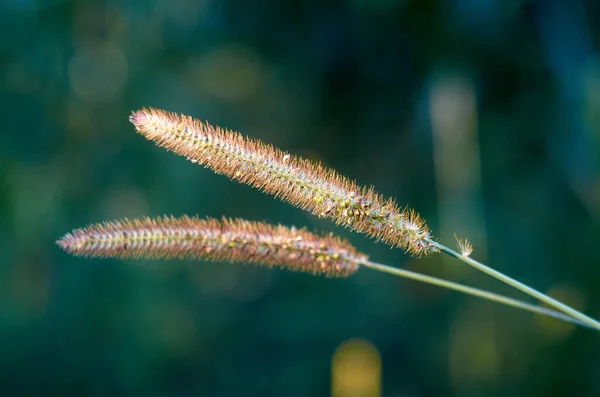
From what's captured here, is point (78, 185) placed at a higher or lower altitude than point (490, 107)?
lower

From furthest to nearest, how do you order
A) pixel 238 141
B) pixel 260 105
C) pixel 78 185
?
pixel 260 105
pixel 78 185
pixel 238 141

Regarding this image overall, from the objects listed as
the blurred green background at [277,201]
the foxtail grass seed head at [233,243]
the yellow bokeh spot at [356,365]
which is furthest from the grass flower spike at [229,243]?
the blurred green background at [277,201]

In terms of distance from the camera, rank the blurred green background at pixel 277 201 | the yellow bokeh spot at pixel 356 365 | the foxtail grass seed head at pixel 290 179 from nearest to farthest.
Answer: the foxtail grass seed head at pixel 290 179, the yellow bokeh spot at pixel 356 365, the blurred green background at pixel 277 201

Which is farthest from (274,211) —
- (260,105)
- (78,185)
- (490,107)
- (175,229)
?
(175,229)

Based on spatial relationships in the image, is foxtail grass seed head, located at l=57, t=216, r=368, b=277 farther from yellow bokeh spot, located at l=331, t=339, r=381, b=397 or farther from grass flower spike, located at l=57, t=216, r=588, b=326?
yellow bokeh spot, located at l=331, t=339, r=381, b=397

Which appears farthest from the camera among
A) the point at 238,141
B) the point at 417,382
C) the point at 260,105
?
the point at 260,105

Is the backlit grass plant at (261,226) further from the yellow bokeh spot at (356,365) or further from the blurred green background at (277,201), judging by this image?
the blurred green background at (277,201)

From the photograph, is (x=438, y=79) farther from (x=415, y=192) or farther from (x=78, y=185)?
(x=78, y=185)

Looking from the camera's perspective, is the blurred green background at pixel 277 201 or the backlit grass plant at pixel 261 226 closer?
the backlit grass plant at pixel 261 226
